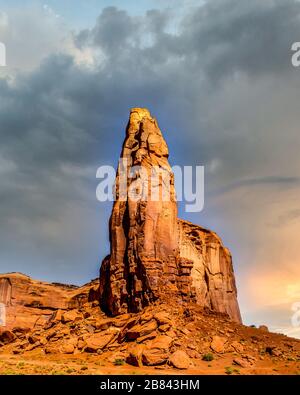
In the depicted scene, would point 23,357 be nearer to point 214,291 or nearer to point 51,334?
point 51,334

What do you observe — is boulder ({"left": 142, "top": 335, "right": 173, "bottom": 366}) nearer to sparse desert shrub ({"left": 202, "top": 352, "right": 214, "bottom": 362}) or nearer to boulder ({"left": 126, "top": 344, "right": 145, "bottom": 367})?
boulder ({"left": 126, "top": 344, "right": 145, "bottom": 367})

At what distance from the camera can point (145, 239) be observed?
5212 centimetres

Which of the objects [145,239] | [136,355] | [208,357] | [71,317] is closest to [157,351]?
[136,355]

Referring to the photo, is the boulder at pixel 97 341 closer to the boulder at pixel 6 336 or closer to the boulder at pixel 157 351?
the boulder at pixel 157 351

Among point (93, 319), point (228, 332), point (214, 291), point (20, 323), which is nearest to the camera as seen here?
point (228, 332)

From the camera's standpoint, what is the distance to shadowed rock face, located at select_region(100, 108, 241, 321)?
50.2 m

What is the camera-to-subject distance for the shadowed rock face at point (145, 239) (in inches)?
1975

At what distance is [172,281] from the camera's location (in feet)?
165

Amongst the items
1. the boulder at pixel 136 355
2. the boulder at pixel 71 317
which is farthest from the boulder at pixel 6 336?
the boulder at pixel 136 355
